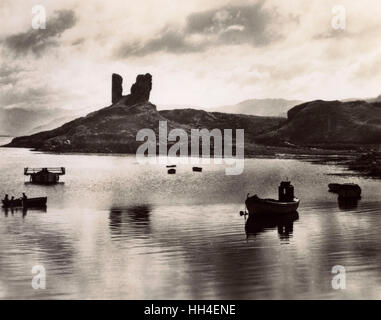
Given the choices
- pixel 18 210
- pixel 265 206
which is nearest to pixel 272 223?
pixel 265 206

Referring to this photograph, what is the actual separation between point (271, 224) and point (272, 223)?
2.47 ft

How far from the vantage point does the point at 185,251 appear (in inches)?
1655

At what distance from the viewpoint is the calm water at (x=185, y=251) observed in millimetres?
30812

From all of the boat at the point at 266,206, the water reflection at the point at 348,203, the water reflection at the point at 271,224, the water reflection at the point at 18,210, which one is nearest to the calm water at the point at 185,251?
the water reflection at the point at 271,224

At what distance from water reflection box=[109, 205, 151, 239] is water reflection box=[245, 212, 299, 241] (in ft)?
34.9

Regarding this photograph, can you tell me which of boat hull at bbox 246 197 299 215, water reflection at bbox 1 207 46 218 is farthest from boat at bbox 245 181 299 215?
water reflection at bbox 1 207 46 218

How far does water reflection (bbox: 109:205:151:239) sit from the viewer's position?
52094 mm

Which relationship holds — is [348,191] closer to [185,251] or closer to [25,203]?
[25,203]

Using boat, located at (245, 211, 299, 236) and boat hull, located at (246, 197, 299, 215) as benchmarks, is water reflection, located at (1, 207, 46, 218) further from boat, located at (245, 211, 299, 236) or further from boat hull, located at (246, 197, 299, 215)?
boat, located at (245, 211, 299, 236)

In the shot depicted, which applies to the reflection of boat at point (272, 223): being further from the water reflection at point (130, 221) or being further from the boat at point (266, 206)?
the water reflection at point (130, 221)

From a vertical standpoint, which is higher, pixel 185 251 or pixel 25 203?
pixel 25 203

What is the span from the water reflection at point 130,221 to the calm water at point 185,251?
107 millimetres
